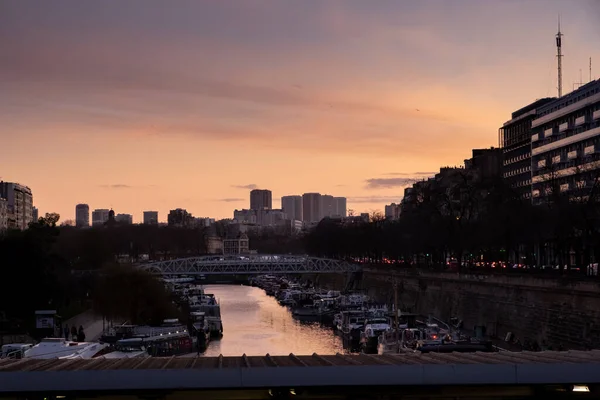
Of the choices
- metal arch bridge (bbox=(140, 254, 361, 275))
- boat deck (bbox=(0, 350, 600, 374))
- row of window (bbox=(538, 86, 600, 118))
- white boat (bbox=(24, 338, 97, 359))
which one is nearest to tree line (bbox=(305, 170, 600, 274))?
metal arch bridge (bbox=(140, 254, 361, 275))

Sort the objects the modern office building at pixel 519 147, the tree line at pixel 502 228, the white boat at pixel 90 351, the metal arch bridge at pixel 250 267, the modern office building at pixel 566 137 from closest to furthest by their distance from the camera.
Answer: the white boat at pixel 90 351, the tree line at pixel 502 228, the modern office building at pixel 566 137, the metal arch bridge at pixel 250 267, the modern office building at pixel 519 147

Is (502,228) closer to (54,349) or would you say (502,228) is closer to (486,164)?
(54,349)

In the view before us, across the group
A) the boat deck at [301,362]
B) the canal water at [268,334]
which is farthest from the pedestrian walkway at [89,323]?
the boat deck at [301,362]

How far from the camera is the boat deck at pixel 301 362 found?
53.2 feet

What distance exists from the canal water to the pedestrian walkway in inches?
304

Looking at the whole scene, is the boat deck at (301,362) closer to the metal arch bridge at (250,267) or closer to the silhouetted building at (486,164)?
the metal arch bridge at (250,267)

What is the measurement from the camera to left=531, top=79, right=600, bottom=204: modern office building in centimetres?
9000

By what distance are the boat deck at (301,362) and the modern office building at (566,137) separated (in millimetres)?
68146

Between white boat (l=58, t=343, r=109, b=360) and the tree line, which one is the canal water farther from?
the tree line

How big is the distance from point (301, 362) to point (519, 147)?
350 feet

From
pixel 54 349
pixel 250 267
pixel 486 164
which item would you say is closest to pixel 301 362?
pixel 54 349

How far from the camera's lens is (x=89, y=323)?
69000 millimetres

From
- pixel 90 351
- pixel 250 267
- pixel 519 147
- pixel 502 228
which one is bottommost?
pixel 250 267

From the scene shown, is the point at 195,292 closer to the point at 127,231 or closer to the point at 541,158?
the point at 541,158
